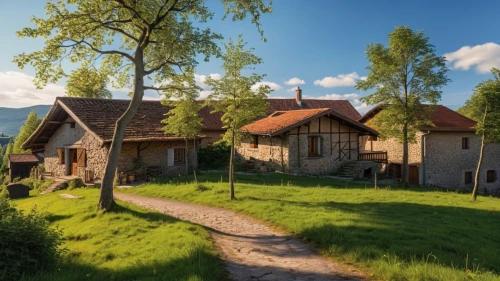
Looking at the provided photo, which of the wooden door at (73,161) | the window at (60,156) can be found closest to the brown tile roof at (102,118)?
the window at (60,156)

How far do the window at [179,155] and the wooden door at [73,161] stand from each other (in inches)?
293

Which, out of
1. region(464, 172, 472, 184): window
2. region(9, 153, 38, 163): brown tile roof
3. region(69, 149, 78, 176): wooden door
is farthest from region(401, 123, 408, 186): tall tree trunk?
region(9, 153, 38, 163): brown tile roof

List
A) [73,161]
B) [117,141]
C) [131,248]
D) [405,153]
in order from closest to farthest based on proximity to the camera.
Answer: [131,248] < [117,141] < [405,153] < [73,161]

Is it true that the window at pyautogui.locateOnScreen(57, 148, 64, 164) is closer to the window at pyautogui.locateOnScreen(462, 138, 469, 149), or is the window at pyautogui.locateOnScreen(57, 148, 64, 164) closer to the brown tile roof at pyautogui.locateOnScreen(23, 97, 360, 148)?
the brown tile roof at pyautogui.locateOnScreen(23, 97, 360, 148)

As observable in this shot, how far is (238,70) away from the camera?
13695 millimetres

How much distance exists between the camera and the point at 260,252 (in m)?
7.63

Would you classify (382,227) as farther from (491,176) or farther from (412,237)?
(491,176)

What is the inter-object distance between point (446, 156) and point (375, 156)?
19.6ft

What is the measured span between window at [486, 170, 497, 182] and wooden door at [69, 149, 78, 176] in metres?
37.3

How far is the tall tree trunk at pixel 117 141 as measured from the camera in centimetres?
1171

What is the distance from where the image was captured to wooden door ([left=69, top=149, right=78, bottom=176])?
23.6 meters

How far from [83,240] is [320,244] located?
7.04 m

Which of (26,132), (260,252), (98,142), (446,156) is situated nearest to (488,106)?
(446,156)

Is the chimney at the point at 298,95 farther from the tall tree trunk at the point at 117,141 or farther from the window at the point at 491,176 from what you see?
the tall tree trunk at the point at 117,141
